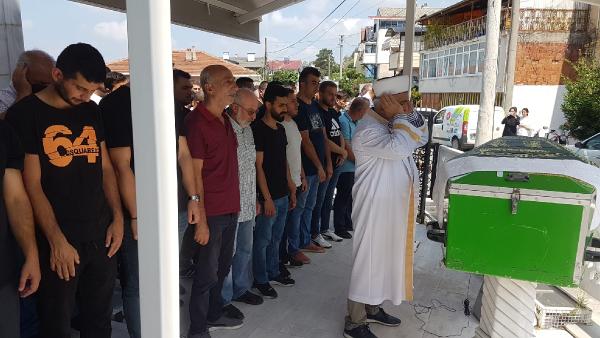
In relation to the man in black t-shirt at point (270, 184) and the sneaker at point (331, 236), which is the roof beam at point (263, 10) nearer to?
the man in black t-shirt at point (270, 184)

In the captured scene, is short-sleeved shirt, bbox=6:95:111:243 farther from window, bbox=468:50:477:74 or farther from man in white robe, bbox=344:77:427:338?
window, bbox=468:50:477:74

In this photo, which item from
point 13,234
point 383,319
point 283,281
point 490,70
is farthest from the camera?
point 490,70

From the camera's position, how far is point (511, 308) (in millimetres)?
2377

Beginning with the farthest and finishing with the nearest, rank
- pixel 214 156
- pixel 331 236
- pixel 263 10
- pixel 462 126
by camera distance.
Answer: pixel 462 126
pixel 263 10
pixel 331 236
pixel 214 156

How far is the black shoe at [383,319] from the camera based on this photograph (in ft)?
10.9

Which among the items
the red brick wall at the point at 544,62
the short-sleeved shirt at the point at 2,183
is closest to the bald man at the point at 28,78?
the short-sleeved shirt at the point at 2,183

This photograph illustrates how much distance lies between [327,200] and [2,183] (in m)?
3.77

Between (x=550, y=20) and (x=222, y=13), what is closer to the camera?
(x=222, y=13)

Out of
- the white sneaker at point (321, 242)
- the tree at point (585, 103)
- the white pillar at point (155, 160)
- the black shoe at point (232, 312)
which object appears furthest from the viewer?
the tree at point (585, 103)

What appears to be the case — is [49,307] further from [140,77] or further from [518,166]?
[518,166]

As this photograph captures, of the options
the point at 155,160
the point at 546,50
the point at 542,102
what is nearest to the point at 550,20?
the point at 546,50

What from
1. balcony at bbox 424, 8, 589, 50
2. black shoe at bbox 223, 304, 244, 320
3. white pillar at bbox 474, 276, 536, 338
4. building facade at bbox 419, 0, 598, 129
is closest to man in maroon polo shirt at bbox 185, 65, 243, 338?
black shoe at bbox 223, 304, 244, 320

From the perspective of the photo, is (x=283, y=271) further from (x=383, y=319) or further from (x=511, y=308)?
(x=511, y=308)

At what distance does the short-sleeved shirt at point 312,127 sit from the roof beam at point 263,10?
5.90 ft
